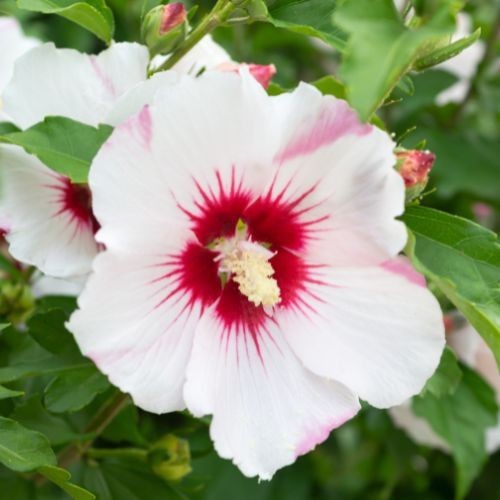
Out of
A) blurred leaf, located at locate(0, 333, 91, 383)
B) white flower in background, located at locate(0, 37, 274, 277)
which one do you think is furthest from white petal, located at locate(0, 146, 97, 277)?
blurred leaf, located at locate(0, 333, 91, 383)

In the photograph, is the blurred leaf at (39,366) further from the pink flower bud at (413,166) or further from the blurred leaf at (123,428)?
the pink flower bud at (413,166)

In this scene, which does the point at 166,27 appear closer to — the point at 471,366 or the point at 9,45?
A: the point at 9,45

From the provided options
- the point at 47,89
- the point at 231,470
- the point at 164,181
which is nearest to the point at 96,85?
the point at 47,89

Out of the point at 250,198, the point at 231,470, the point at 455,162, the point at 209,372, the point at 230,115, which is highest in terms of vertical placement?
the point at 230,115

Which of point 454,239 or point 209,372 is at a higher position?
point 454,239

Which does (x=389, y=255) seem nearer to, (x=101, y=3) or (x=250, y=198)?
(x=250, y=198)

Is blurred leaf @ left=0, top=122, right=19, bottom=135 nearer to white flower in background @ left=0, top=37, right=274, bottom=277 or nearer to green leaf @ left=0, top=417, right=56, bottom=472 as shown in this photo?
white flower in background @ left=0, top=37, right=274, bottom=277
